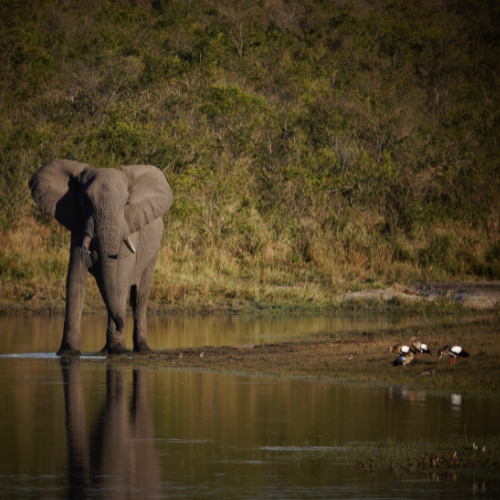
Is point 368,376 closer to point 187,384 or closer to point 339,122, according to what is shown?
point 187,384

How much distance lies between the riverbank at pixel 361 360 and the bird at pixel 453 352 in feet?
0.27

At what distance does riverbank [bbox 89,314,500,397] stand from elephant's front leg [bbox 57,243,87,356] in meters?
0.55

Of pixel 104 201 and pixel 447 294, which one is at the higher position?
pixel 104 201

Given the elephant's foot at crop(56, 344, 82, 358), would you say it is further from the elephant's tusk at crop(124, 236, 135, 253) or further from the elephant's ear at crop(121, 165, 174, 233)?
the elephant's ear at crop(121, 165, 174, 233)

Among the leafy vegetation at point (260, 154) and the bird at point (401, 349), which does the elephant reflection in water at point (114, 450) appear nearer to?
the bird at point (401, 349)

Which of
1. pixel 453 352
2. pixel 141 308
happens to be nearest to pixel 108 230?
pixel 141 308

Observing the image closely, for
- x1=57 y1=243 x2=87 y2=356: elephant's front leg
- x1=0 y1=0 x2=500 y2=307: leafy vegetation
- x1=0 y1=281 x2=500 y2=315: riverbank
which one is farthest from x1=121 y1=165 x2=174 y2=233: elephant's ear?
x1=0 y1=0 x2=500 y2=307: leafy vegetation

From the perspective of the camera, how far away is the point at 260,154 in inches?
1268

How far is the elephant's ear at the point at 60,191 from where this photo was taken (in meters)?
15.2

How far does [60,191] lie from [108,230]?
138cm

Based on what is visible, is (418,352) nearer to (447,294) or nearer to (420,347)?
(420,347)

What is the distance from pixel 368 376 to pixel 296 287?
10.7 metres

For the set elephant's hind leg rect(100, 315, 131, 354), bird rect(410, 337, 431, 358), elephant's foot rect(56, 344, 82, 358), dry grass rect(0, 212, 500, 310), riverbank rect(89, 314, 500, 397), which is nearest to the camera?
riverbank rect(89, 314, 500, 397)

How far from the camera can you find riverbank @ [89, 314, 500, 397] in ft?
39.7
